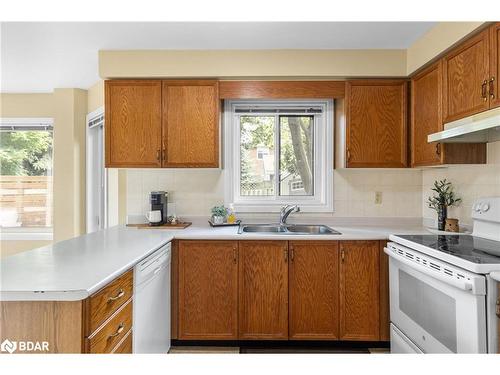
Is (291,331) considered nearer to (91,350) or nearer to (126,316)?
(126,316)

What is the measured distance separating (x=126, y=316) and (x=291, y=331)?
4.13 ft

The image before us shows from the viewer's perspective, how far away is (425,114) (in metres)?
2.33

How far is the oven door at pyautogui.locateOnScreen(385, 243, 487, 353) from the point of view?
134 cm

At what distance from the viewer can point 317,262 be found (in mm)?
2260

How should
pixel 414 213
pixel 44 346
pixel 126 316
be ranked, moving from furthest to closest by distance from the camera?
pixel 414 213, pixel 126 316, pixel 44 346

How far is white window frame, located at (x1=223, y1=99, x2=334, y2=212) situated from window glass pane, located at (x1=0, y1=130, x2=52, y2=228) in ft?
7.58

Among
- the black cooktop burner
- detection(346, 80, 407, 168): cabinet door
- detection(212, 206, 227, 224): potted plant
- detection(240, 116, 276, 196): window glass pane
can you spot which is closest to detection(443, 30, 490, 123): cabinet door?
detection(346, 80, 407, 168): cabinet door

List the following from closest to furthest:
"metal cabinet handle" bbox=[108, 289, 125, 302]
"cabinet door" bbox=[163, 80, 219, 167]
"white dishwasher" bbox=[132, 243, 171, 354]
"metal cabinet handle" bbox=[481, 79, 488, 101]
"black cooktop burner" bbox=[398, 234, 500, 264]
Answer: "metal cabinet handle" bbox=[108, 289, 125, 302]
"black cooktop burner" bbox=[398, 234, 500, 264]
"white dishwasher" bbox=[132, 243, 171, 354]
"metal cabinet handle" bbox=[481, 79, 488, 101]
"cabinet door" bbox=[163, 80, 219, 167]

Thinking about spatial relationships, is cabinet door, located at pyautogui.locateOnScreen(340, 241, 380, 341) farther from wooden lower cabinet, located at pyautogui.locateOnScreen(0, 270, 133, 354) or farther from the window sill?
the window sill

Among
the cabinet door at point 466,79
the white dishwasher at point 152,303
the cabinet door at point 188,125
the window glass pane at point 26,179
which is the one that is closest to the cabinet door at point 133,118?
the cabinet door at point 188,125

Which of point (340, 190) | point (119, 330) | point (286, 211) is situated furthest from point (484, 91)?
point (119, 330)

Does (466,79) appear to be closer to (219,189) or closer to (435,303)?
(435,303)
